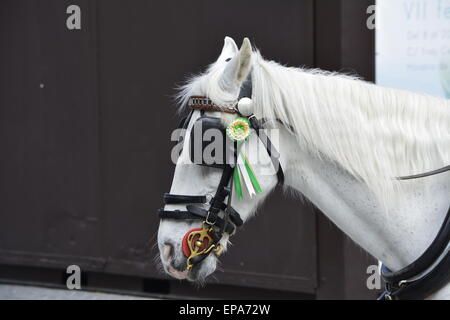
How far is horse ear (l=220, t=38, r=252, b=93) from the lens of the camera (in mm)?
1743

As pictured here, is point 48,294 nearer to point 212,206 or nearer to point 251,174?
point 212,206

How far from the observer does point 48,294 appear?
185 inches

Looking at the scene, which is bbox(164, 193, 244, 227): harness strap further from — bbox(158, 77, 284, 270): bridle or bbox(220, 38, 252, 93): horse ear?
bbox(220, 38, 252, 93): horse ear

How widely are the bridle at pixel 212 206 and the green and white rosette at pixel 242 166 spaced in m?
0.02

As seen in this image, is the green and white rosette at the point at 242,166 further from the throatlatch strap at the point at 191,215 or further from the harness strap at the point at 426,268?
the harness strap at the point at 426,268

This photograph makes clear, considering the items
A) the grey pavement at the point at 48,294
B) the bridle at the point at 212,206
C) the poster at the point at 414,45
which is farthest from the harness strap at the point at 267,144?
the grey pavement at the point at 48,294

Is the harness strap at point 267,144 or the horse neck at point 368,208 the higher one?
the harness strap at point 267,144

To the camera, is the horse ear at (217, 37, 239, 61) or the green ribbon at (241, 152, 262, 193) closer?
the green ribbon at (241, 152, 262, 193)

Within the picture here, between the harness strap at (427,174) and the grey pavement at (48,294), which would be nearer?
the harness strap at (427,174)

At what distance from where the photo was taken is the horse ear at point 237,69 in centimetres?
174

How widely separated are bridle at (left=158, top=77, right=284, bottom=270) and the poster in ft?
7.04

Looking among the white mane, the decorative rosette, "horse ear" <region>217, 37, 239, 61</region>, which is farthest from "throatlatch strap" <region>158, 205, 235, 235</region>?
"horse ear" <region>217, 37, 239, 61</region>

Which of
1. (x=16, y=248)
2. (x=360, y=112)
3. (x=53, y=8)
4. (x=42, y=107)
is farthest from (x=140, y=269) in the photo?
(x=360, y=112)

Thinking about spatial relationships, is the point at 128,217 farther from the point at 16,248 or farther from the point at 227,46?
the point at 227,46
